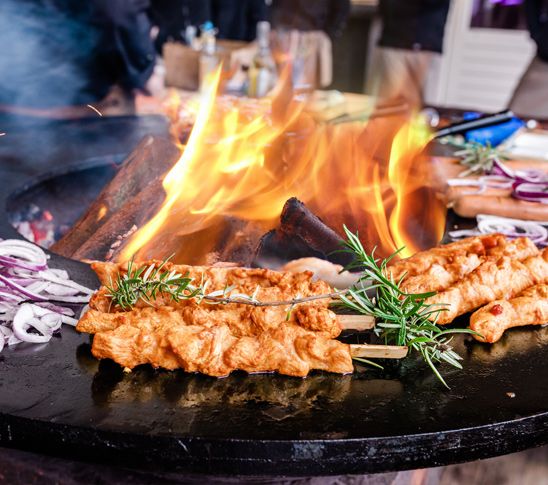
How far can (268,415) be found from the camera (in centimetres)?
154

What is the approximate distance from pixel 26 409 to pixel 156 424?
1.17 ft

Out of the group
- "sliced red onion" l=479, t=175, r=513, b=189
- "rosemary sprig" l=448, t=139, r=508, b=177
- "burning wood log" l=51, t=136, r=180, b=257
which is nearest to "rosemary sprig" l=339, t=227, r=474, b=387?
"burning wood log" l=51, t=136, r=180, b=257

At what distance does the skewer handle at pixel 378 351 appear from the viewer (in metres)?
1.71

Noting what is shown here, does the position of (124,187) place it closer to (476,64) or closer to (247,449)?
(247,449)

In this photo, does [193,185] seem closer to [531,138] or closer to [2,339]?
[2,339]

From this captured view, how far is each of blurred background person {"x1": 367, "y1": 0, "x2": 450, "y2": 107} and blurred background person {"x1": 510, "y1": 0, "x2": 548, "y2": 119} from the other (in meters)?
2.51

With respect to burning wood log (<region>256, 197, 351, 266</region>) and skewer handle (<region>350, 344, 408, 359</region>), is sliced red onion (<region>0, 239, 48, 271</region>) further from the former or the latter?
skewer handle (<region>350, 344, 408, 359</region>)

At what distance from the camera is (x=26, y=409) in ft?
4.98

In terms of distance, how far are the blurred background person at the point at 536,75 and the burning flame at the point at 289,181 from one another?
525 cm

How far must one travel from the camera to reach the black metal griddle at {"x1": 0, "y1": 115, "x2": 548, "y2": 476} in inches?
57.3

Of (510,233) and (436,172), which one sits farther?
(436,172)

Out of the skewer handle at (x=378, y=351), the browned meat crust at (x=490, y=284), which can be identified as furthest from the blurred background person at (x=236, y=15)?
the skewer handle at (x=378, y=351)

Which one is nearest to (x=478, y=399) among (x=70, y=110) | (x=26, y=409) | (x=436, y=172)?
(x=26, y=409)

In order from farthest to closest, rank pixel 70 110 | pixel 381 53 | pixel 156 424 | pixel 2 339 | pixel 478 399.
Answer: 1. pixel 381 53
2. pixel 70 110
3. pixel 2 339
4. pixel 478 399
5. pixel 156 424
